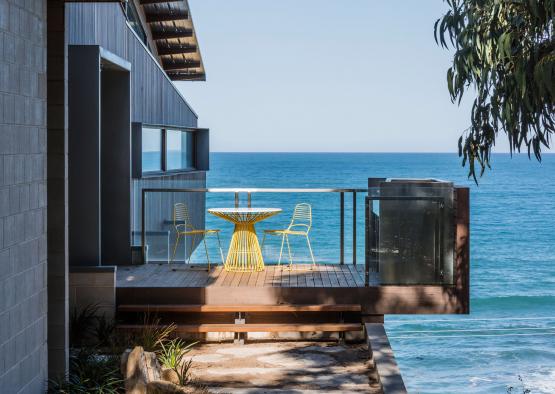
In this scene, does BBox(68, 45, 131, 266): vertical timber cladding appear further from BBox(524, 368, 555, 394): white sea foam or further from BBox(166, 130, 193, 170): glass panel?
BBox(524, 368, 555, 394): white sea foam

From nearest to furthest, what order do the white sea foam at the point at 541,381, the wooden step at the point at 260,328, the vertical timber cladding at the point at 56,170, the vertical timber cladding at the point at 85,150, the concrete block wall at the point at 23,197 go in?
the concrete block wall at the point at 23,197 → the vertical timber cladding at the point at 56,170 → the wooden step at the point at 260,328 → the vertical timber cladding at the point at 85,150 → the white sea foam at the point at 541,381

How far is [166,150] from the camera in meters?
12.2

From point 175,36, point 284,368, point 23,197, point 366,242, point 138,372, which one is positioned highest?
point 175,36

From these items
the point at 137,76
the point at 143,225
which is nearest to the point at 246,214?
the point at 143,225

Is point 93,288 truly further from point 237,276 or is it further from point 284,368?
point 284,368

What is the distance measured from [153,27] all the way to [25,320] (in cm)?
1243

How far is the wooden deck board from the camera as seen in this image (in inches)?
345

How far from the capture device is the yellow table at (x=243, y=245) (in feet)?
31.6

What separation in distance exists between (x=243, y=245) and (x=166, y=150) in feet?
9.81

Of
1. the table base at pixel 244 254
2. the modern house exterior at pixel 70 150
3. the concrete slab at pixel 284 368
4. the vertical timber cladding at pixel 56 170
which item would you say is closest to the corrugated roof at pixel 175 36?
the modern house exterior at pixel 70 150

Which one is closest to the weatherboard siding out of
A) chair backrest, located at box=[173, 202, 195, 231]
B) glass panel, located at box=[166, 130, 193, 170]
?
glass panel, located at box=[166, 130, 193, 170]

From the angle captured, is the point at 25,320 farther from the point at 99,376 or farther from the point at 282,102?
the point at 282,102

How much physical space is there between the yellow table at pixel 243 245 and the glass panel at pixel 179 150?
2753mm

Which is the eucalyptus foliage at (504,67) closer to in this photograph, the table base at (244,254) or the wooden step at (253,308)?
the wooden step at (253,308)
